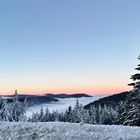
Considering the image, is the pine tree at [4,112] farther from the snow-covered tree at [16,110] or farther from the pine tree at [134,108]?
the pine tree at [134,108]

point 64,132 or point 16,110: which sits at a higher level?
point 16,110

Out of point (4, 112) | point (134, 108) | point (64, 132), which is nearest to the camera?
point (64, 132)

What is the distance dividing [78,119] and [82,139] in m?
65.6

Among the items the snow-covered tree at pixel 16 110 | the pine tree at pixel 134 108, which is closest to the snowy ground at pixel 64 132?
the pine tree at pixel 134 108

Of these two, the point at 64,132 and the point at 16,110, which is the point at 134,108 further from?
the point at 16,110

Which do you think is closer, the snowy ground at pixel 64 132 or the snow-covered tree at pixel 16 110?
the snowy ground at pixel 64 132

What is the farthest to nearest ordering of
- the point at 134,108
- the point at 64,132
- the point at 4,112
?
the point at 4,112
the point at 134,108
the point at 64,132

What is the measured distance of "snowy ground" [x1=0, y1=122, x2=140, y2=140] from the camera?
19547 mm

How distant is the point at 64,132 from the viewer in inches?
805

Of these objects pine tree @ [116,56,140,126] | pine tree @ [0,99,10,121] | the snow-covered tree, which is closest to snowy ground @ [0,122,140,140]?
pine tree @ [116,56,140,126]

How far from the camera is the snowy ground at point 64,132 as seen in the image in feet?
64.1

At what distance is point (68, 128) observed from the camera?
21031mm

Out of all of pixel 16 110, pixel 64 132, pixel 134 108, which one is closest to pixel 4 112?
pixel 16 110

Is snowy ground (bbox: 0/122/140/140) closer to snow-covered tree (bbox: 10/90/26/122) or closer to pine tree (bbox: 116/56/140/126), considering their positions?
pine tree (bbox: 116/56/140/126)
